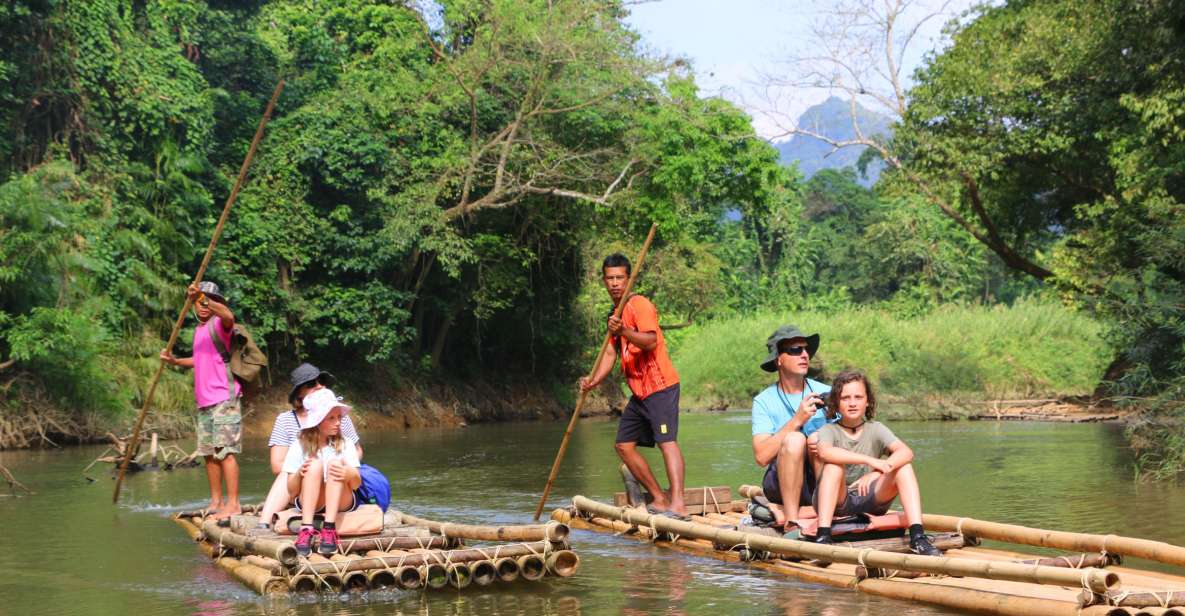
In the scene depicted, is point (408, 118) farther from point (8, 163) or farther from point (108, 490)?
point (108, 490)

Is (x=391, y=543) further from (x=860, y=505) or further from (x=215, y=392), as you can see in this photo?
(x=215, y=392)

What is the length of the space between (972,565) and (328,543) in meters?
3.09

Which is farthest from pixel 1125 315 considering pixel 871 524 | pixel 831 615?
pixel 831 615

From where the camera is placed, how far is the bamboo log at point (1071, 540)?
5441 mm

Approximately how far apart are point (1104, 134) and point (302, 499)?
1294cm

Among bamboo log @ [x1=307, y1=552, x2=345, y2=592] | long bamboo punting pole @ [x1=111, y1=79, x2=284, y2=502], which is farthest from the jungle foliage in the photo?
bamboo log @ [x1=307, y1=552, x2=345, y2=592]

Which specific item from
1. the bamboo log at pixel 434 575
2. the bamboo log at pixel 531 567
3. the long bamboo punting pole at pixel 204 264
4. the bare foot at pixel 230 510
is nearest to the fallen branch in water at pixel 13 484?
the long bamboo punting pole at pixel 204 264

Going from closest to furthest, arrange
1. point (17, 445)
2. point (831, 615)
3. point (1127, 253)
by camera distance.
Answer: point (831, 615)
point (1127, 253)
point (17, 445)

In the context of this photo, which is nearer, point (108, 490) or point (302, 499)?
point (302, 499)

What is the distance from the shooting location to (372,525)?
7.02m

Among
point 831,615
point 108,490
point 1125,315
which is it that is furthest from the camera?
point 1125,315

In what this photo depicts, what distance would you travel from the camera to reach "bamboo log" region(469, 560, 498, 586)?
21.0ft

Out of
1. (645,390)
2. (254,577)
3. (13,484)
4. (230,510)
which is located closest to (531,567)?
(254,577)

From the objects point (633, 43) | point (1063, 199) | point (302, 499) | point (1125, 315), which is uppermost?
point (633, 43)
